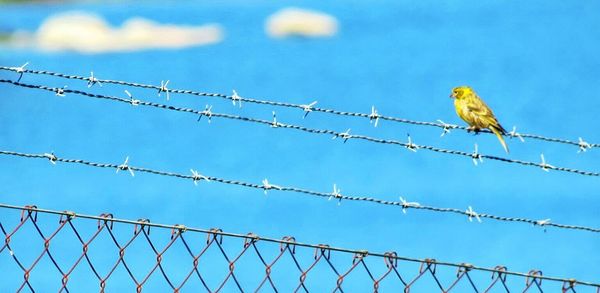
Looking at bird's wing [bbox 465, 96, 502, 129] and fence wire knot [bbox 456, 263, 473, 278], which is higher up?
bird's wing [bbox 465, 96, 502, 129]

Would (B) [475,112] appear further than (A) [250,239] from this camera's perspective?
Yes

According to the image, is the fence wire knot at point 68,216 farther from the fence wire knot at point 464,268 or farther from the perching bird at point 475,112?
the perching bird at point 475,112

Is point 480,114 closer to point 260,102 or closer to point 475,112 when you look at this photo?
point 475,112

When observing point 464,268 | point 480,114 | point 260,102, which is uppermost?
point 480,114

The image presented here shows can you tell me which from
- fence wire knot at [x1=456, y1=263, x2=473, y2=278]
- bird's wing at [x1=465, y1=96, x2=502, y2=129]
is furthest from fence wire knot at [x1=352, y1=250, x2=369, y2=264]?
bird's wing at [x1=465, y1=96, x2=502, y2=129]

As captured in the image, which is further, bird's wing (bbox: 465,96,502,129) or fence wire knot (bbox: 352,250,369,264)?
bird's wing (bbox: 465,96,502,129)

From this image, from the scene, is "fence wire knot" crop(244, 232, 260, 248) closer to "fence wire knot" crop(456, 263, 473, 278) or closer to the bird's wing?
"fence wire knot" crop(456, 263, 473, 278)

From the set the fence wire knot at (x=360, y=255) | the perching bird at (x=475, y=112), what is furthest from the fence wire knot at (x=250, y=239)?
the perching bird at (x=475, y=112)

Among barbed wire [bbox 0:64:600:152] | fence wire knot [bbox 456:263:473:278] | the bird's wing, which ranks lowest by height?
fence wire knot [bbox 456:263:473:278]

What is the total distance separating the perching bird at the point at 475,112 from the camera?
8.77 metres

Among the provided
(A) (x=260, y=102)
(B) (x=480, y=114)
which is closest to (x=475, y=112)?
(B) (x=480, y=114)

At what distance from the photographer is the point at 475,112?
905 centimetres

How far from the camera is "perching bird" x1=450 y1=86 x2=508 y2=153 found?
345 inches

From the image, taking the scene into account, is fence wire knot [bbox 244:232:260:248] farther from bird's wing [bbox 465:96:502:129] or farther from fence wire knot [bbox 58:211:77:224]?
bird's wing [bbox 465:96:502:129]
